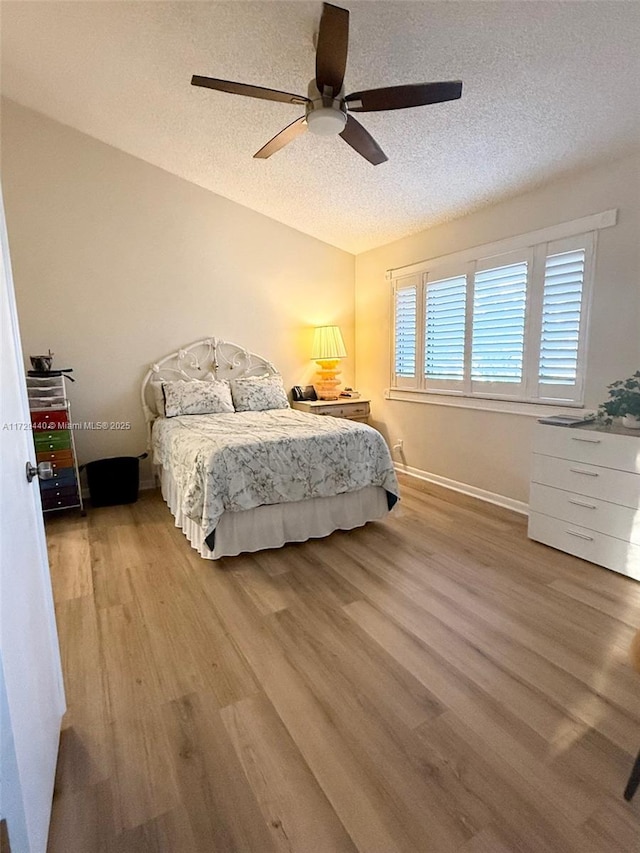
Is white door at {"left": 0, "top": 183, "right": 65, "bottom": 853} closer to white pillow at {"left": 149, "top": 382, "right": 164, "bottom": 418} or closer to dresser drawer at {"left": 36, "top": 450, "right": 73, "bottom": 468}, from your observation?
dresser drawer at {"left": 36, "top": 450, "right": 73, "bottom": 468}

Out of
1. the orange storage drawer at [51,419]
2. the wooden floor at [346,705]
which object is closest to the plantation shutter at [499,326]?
the wooden floor at [346,705]

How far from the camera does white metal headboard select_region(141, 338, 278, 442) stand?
410 cm

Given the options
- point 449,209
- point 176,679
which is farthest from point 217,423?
point 449,209

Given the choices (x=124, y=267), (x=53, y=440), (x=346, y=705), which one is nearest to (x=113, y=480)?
(x=53, y=440)

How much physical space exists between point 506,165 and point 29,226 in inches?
145

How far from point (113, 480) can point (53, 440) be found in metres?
0.59

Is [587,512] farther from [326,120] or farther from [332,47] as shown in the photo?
[332,47]

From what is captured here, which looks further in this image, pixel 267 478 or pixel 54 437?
pixel 54 437

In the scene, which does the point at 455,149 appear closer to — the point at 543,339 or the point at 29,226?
the point at 543,339

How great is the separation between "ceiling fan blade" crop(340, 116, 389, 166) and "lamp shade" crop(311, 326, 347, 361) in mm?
2332

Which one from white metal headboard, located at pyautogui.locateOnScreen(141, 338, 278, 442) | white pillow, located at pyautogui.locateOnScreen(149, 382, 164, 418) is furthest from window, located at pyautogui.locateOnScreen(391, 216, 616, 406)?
white pillow, located at pyautogui.locateOnScreen(149, 382, 164, 418)

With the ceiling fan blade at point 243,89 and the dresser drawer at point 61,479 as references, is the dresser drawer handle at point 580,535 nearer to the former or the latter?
the ceiling fan blade at point 243,89

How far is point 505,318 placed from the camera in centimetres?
339

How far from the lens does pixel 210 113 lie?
2861 mm
